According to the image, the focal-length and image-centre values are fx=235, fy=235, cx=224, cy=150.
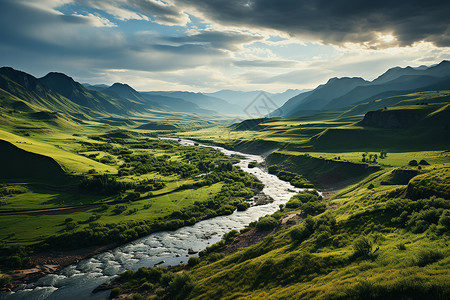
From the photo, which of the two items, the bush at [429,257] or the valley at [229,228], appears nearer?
the bush at [429,257]

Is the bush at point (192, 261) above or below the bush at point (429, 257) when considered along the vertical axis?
below

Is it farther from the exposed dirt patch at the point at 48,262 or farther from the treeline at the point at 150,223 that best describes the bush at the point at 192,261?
the exposed dirt patch at the point at 48,262

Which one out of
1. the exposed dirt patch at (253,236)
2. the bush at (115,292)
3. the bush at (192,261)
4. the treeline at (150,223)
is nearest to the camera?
the bush at (115,292)

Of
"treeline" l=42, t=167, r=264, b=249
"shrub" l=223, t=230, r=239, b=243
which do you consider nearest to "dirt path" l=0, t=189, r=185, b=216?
"treeline" l=42, t=167, r=264, b=249

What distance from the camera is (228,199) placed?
106 meters

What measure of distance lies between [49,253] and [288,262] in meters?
64.6

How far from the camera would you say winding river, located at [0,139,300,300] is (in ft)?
169

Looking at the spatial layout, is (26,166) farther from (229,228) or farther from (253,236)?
(253,236)

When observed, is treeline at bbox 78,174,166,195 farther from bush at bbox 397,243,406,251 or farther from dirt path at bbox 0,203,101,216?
bush at bbox 397,243,406,251

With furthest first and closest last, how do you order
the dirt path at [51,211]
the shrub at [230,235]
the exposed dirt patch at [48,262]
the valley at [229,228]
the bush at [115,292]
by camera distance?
the dirt path at [51,211] < the shrub at [230,235] < the exposed dirt patch at [48,262] < the bush at [115,292] < the valley at [229,228]

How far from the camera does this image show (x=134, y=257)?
64.5 metres

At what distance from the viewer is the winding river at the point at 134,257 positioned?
5159 cm

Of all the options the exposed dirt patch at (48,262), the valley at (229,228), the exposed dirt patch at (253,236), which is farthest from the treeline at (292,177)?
the exposed dirt patch at (48,262)

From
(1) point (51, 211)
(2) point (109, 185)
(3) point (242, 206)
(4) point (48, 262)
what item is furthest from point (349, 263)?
(2) point (109, 185)
